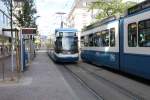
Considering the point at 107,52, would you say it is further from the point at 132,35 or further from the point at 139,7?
the point at 139,7

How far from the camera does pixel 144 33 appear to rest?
17.8 metres

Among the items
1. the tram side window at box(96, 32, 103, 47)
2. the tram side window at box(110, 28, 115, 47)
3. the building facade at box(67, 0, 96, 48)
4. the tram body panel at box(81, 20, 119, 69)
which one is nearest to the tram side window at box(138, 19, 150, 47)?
the tram body panel at box(81, 20, 119, 69)

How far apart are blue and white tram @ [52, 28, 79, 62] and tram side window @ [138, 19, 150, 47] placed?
17957 millimetres

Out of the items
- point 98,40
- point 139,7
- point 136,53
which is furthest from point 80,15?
point 136,53

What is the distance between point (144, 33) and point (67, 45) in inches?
737

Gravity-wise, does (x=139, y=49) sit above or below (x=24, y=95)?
above

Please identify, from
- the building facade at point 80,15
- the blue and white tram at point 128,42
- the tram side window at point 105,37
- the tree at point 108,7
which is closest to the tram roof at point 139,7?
the blue and white tram at point 128,42

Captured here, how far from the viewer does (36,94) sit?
1498cm

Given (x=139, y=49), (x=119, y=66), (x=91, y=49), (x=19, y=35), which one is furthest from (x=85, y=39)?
(x=139, y=49)

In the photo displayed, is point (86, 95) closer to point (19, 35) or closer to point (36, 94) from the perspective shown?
point (36, 94)

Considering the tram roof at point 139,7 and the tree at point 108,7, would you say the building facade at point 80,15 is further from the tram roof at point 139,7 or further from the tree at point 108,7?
the tram roof at point 139,7

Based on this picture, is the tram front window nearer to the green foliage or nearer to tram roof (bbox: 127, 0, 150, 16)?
the green foliage

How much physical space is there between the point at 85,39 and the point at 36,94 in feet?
72.4

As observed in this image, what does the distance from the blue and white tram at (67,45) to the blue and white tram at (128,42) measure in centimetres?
693
